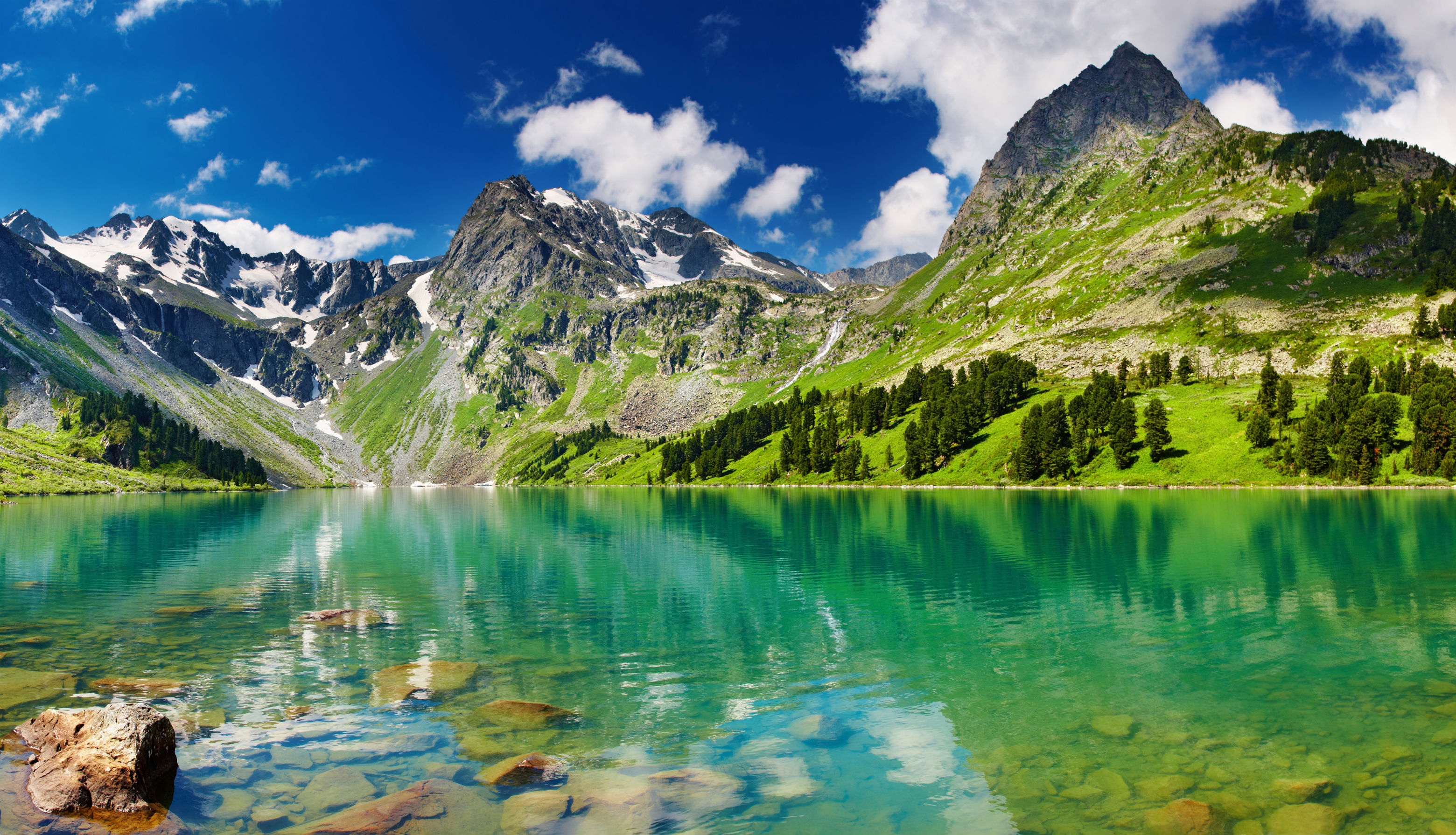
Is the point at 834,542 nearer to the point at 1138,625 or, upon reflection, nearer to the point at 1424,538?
the point at 1138,625

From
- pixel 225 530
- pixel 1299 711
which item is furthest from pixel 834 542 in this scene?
pixel 225 530

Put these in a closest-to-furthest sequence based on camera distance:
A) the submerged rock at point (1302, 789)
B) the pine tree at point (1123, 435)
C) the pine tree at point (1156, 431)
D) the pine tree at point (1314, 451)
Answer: the submerged rock at point (1302, 789)
the pine tree at point (1314, 451)
the pine tree at point (1156, 431)
the pine tree at point (1123, 435)

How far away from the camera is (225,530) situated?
298 feet

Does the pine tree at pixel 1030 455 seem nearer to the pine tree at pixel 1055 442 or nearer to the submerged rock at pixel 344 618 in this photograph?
the pine tree at pixel 1055 442

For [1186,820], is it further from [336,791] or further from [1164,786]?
[336,791]

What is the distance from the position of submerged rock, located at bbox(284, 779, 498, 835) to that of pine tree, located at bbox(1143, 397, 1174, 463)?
16622cm

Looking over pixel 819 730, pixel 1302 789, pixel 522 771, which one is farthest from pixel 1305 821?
pixel 522 771

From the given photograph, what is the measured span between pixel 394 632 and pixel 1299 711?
115 feet

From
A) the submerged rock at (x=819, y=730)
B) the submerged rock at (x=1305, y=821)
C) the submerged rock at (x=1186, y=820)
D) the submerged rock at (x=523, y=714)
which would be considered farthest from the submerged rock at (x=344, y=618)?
the submerged rock at (x=1305, y=821)

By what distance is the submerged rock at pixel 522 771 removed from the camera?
1691 centimetres

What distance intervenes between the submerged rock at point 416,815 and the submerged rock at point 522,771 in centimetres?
68

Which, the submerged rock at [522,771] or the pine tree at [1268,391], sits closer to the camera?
the submerged rock at [522,771]

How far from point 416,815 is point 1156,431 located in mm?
167814

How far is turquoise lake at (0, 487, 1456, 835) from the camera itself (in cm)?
1603
